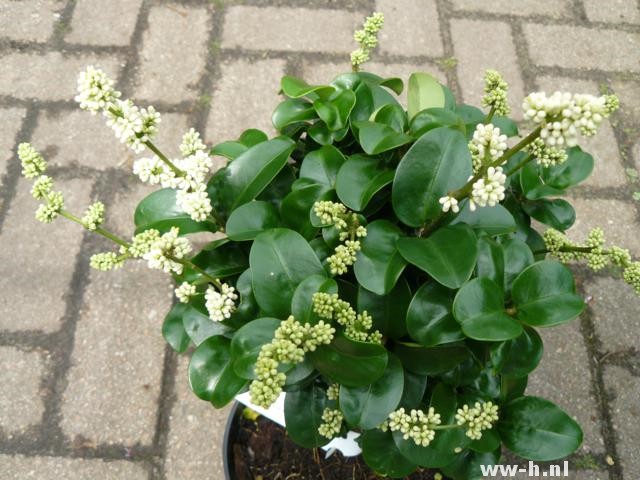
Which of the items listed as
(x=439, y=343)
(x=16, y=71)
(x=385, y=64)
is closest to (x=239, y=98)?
(x=385, y=64)

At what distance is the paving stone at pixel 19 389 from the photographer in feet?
5.82

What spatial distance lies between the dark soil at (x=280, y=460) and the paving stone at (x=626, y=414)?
0.63 meters

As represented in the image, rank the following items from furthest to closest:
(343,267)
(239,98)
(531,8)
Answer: (531,8)
(239,98)
(343,267)

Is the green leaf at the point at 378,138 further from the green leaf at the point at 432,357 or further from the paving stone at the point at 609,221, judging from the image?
the paving stone at the point at 609,221

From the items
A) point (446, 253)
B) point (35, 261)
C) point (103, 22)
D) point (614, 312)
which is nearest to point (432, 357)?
point (446, 253)

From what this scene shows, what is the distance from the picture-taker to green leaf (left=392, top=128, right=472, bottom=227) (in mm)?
1006

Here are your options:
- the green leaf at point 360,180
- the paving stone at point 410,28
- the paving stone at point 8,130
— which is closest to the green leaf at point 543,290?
the green leaf at point 360,180

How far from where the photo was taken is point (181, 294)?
1026mm

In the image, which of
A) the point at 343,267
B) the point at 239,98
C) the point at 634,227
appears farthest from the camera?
the point at 239,98

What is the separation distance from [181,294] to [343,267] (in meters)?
0.27

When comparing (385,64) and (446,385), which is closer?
(446,385)

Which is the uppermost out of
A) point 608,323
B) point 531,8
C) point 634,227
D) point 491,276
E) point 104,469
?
point 491,276

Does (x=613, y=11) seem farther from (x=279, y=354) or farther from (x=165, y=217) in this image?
(x=279, y=354)

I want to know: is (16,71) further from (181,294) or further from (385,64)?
(181,294)
